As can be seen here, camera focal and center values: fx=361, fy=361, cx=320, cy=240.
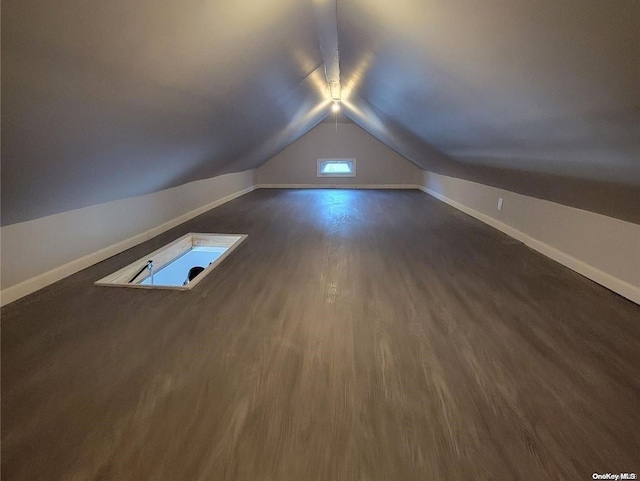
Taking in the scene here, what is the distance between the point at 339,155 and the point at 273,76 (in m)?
5.13

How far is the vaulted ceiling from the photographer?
113 cm

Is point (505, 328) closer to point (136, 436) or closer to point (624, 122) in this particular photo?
point (624, 122)

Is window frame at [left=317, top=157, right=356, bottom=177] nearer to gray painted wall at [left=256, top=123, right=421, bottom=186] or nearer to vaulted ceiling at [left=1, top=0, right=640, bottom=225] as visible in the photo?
gray painted wall at [left=256, top=123, right=421, bottom=186]

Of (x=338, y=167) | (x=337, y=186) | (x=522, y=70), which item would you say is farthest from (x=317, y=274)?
(x=338, y=167)

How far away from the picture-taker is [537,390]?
4.96 feet

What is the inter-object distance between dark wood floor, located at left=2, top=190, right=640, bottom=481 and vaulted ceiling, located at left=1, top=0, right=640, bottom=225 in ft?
2.75

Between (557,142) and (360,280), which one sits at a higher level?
(557,142)

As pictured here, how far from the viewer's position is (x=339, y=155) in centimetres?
807

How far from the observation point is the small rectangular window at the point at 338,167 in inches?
320

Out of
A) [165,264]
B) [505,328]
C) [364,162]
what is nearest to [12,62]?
[505,328]

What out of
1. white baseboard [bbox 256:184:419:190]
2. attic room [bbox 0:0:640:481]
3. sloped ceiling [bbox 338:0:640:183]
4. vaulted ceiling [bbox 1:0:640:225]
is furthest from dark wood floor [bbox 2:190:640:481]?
white baseboard [bbox 256:184:419:190]

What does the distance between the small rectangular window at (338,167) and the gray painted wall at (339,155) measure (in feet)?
0.30

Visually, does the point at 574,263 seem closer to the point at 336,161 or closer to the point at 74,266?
the point at 74,266

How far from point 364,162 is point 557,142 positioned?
629cm
